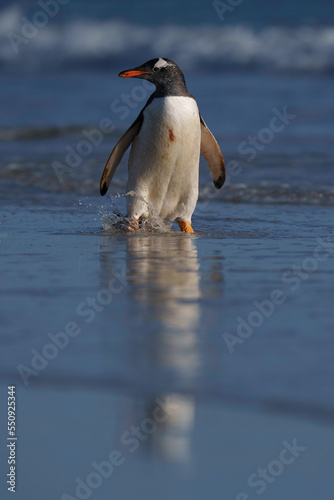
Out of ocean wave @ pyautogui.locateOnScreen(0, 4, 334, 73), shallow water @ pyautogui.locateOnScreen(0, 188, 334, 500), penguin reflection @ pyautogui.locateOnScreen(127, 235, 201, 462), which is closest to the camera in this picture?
shallow water @ pyautogui.locateOnScreen(0, 188, 334, 500)

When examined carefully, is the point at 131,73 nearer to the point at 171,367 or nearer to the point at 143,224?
the point at 143,224

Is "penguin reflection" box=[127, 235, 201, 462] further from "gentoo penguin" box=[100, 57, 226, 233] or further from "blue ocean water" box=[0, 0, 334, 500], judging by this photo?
"gentoo penguin" box=[100, 57, 226, 233]

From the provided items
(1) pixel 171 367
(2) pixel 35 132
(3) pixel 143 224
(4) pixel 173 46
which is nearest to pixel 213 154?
(3) pixel 143 224

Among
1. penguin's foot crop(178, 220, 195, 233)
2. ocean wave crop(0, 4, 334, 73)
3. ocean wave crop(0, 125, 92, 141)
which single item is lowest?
penguin's foot crop(178, 220, 195, 233)

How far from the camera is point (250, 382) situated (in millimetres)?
2234

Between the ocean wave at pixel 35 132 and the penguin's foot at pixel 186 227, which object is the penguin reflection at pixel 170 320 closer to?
the penguin's foot at pixel 186 227

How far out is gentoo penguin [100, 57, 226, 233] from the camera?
17.5ft

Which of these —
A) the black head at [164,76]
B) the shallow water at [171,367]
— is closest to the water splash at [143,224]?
the black head at [164,76]

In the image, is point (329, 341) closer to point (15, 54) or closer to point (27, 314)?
point (27, 314)

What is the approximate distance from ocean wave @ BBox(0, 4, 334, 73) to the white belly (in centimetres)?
2160

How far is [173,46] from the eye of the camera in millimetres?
29734

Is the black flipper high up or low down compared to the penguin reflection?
up

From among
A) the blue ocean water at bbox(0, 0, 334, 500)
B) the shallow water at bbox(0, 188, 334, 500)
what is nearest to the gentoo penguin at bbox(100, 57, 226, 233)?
the blue ocean water at bbox(0, 0, 334, 500)

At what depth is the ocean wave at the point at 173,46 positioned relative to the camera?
2723 centimetres
